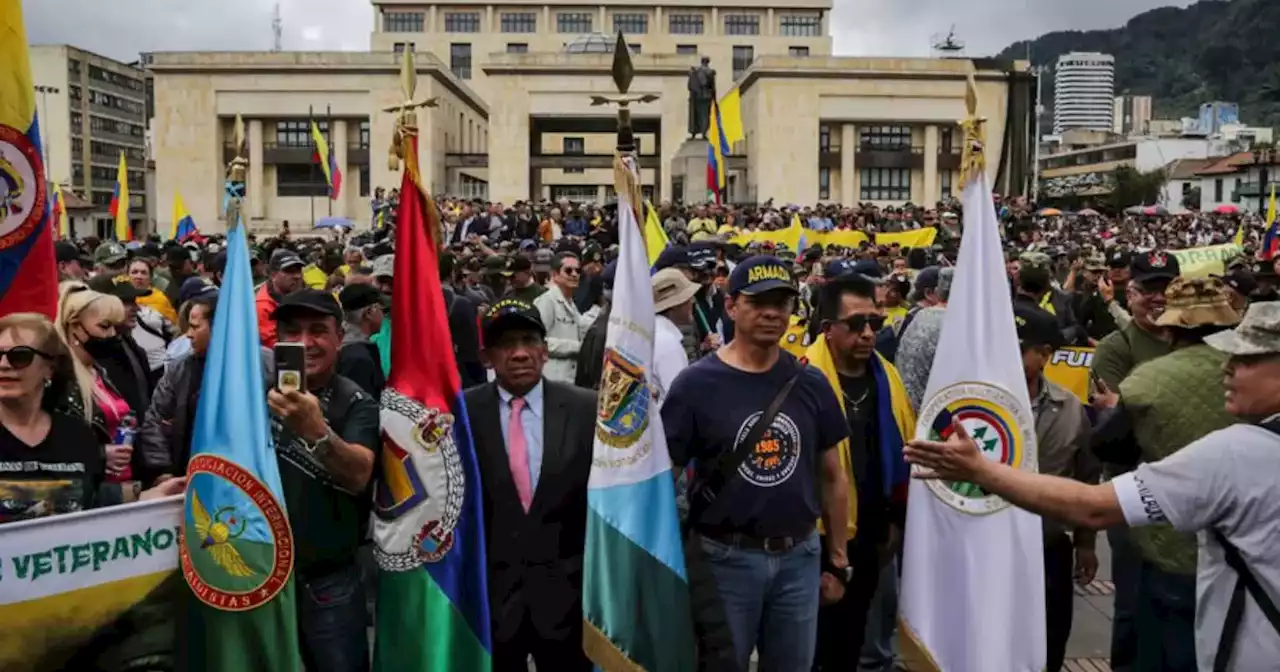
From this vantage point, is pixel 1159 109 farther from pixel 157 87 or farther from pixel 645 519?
pixel 645 519

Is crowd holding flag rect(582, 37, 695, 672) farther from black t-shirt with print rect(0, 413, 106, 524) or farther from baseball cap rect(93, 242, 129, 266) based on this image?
baseball cap rect(93, 242, 129, 266)

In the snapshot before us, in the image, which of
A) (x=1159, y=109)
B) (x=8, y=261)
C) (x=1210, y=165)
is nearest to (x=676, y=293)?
(x=8, y=261)

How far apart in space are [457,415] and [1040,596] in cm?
263

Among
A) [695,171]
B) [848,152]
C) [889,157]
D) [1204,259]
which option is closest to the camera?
[1204,259]

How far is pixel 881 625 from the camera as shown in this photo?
5875 mm

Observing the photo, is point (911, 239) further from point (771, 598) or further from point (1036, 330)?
point (771, 598)

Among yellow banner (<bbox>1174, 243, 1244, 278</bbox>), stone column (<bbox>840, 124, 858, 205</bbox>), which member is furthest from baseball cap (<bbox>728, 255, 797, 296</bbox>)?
stone column (<bbox>840, 124, 858, 205</bbox>)

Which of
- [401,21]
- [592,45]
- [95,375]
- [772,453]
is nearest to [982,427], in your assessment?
[772,453]

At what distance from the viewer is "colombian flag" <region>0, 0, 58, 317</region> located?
4.88 metres

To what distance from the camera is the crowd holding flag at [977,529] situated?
5047 millimetres

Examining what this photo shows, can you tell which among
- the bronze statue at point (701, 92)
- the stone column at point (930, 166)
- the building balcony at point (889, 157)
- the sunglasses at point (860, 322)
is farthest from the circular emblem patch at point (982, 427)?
the building balcony at point (889, 157)

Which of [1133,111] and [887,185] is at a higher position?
[1133,111]

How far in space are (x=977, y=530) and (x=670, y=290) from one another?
2.10m

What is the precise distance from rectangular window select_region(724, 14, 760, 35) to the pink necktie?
285ft
